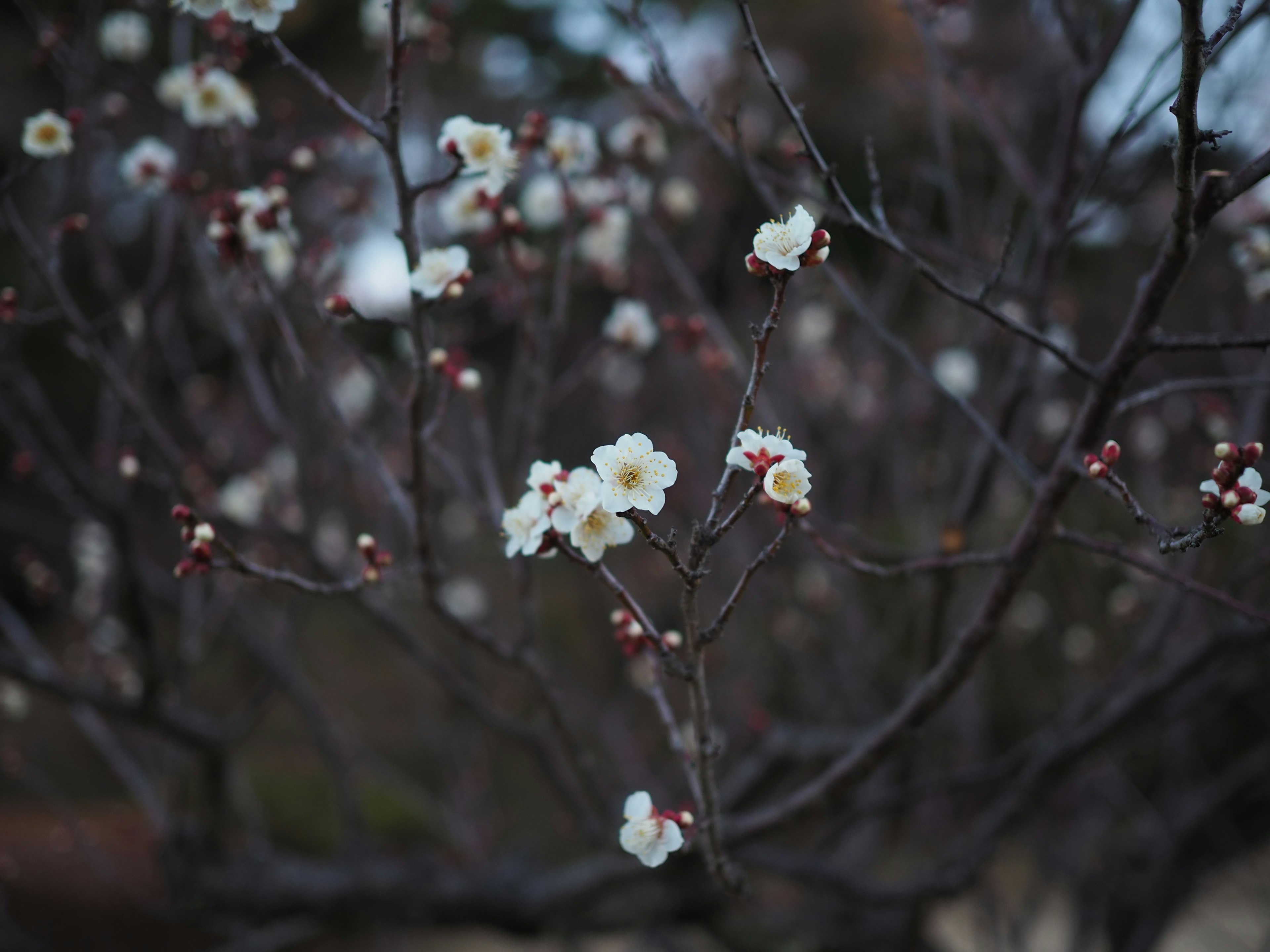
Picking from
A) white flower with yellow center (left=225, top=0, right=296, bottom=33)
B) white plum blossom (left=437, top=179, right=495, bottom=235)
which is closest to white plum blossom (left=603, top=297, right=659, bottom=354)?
white plum blossom (left=437, top=179, right=495, bottom=235)

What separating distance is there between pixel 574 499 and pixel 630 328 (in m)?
0.96

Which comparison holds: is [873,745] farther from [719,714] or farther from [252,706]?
[719,714]

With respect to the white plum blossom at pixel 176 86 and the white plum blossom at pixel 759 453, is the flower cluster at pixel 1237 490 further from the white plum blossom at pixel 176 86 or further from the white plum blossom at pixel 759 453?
the white plum blossom at pixel 176 86

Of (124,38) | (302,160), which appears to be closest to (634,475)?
(302,160)

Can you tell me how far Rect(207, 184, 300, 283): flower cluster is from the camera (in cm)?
133

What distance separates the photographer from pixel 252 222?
144 centimetres

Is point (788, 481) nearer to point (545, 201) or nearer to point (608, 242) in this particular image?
point (608, 242)

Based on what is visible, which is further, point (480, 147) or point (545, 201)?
point (545, 201)

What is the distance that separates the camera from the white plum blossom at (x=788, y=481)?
2.82 feet

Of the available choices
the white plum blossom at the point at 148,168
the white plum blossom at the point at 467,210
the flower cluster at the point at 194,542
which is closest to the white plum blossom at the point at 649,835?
the flower cluster at the point at 194,542

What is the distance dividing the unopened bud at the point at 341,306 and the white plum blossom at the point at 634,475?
0.52m

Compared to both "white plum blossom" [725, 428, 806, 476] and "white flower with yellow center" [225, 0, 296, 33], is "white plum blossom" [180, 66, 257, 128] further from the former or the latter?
"white plum blossom" [725, 428, 806, 476]

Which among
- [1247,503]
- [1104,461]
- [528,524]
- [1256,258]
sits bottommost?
[1247,503]

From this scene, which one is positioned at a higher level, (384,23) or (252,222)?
(384,23)
